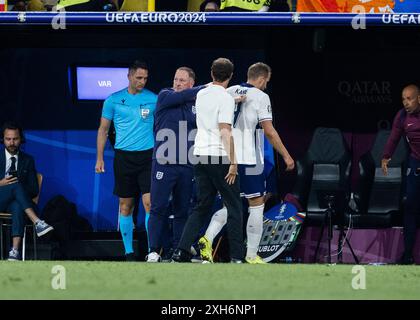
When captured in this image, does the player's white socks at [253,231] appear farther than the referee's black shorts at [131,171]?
No

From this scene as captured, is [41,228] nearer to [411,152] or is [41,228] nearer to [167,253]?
[167,253]

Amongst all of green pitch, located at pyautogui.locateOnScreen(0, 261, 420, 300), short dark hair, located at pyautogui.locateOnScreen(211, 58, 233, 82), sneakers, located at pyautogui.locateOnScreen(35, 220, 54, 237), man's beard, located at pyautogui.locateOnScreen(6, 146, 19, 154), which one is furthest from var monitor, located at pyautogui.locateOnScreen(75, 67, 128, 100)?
green pitch, located at pyautogui.locateOnScreen(0, 261, 420, 300)

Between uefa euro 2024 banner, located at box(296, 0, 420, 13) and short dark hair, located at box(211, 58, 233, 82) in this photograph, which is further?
uefa euro 2024 banner, located at box(296, 0, 420, 13)

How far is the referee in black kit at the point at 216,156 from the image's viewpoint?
10383mm

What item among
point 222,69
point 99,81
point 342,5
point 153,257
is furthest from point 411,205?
point 99,81

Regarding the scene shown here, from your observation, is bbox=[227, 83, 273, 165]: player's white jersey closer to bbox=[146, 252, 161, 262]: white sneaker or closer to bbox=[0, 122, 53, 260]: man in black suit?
bbox=[146, 252, 161, 262]: white sneaker

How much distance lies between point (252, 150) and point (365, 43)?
3.71m

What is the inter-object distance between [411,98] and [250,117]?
2.40 m

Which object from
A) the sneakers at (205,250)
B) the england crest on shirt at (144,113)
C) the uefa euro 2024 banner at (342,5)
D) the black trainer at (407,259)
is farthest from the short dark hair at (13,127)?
the black trainer at (407,259)

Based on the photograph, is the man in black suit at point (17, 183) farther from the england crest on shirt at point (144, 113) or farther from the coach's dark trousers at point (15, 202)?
the england crest on shirt at point (144, 113)

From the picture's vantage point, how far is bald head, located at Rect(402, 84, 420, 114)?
1260 cm

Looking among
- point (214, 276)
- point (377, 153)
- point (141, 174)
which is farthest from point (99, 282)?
point (377, 153)

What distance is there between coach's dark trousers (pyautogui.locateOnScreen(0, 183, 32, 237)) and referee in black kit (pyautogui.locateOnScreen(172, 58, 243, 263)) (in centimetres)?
252

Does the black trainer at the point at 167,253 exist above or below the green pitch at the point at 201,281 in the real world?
below
